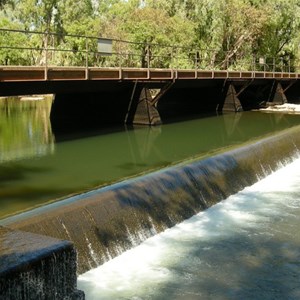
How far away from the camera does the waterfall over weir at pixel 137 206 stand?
724cm

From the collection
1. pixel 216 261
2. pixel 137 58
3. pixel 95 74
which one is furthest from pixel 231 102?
pixel 216 261

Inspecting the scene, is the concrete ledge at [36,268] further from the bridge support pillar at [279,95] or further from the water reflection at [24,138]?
the bridge support pillar at [279,95]

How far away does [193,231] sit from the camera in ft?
29.9

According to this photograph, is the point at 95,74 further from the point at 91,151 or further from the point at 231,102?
the point at 231,102

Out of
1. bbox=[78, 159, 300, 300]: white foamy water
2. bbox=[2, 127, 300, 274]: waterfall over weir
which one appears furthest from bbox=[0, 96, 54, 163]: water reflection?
bbox=[78, 159, 300, 300]: white foamy water

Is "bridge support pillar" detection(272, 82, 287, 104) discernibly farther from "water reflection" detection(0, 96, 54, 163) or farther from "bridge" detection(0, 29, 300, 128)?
"water reflection" detection(0, 96, 54, 163)

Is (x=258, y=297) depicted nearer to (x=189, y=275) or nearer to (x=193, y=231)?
(x=189, y=275)

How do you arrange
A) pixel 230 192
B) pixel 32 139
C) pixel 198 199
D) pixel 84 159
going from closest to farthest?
pixel 198 199 < pixel 230 192 < pixel 84 159 < pixel 32 139

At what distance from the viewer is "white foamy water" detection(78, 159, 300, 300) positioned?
684 cm

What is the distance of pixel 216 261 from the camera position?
7812mm

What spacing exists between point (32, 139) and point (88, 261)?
12.8 metres

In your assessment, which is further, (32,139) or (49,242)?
(32,139)

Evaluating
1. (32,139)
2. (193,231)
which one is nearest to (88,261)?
(193,231)

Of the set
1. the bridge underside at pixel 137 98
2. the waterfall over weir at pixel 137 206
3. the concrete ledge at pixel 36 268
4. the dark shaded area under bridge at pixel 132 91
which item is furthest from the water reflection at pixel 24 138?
the concrete ledge at pixel 36 268
